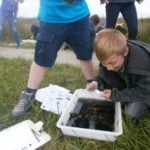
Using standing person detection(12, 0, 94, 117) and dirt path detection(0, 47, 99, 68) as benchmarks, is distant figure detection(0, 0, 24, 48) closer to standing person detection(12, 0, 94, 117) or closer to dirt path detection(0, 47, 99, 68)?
dirt path detection(0, 47, 99, 68)

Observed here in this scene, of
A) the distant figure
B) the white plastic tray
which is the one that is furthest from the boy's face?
the distant figure

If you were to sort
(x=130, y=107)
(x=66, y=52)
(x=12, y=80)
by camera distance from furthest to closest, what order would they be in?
(x=66, y=52) < (x=12, y=80) < (x=130, y=107)

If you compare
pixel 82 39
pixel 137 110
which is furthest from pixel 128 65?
pixel 82 39

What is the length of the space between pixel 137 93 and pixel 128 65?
22cm

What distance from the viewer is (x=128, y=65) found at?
2859mm

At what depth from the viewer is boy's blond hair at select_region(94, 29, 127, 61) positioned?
109 inches

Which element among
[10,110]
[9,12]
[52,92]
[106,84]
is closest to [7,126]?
[10,110]

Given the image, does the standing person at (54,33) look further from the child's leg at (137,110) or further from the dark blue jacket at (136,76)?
the child's leg at (137,110)

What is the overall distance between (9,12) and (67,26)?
4942mm

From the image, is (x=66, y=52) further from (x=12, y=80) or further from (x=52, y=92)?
(x=52, y=92)

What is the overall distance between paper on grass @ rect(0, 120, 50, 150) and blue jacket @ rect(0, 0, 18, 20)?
5.18 meters

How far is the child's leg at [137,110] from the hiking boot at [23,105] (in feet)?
2.66

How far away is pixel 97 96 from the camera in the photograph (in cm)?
Result: 325

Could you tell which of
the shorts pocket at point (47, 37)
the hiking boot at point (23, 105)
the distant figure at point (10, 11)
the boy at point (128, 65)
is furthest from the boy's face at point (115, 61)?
the distant figure at point (10, 11)
